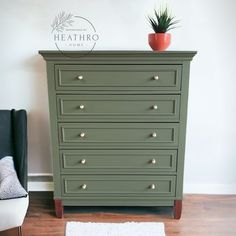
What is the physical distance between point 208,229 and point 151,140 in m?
0.81

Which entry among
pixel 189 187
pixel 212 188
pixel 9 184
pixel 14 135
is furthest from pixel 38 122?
pixel 212 188

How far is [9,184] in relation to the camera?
69.0 inches

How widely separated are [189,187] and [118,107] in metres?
1.16

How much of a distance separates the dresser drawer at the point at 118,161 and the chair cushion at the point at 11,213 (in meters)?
0.41

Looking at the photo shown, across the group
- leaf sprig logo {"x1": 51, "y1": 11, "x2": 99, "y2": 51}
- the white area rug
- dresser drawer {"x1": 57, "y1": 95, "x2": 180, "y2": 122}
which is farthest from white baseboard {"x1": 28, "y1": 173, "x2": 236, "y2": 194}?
leaf sprig logo {"x1": 51, "y1": 11, "x2": 99, "y2": 51}

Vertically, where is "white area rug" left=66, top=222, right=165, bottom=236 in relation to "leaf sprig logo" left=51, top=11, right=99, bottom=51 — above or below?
below

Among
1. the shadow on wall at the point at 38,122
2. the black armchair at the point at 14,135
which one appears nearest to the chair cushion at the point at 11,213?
the black armchair at the point at 14,135

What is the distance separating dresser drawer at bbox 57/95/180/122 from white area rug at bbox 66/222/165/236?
2.65 ft

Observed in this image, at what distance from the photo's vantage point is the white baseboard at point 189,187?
2.50 meters

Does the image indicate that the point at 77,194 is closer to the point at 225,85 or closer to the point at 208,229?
the point at 208,229

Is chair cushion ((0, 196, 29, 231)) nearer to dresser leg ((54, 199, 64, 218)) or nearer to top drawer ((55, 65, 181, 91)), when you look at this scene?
dresser leg ((54, 199, 64, 218))

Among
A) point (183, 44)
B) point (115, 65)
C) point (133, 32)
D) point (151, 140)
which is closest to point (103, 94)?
point (115, 65)

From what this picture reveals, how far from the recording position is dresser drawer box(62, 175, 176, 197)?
6.64 feet

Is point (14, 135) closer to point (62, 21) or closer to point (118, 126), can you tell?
point (118, 126)
